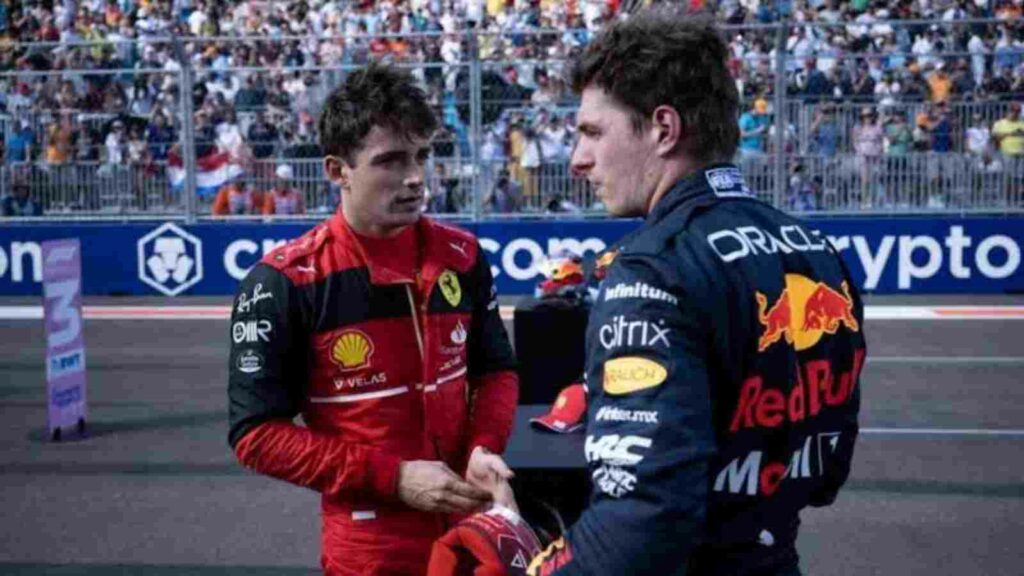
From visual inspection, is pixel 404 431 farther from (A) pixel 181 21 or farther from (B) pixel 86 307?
(A) pixel 181 21

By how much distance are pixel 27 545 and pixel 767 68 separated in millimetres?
11065

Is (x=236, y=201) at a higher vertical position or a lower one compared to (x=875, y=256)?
higher

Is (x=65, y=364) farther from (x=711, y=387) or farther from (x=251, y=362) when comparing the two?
(x=711, y=387)

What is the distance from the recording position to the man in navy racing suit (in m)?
2.07

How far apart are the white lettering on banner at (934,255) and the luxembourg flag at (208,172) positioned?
23.7 ft

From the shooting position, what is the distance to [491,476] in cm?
308

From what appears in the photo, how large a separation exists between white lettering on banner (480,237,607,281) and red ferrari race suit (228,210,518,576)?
1275 cm

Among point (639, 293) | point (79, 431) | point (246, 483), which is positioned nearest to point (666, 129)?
point (639, 293)

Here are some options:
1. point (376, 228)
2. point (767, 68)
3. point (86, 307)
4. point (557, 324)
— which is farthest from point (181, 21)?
point (376, 228)

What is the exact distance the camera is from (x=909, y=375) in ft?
36.4

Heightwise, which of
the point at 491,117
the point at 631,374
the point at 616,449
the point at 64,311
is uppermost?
the point at 491,117

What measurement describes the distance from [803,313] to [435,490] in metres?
1.18

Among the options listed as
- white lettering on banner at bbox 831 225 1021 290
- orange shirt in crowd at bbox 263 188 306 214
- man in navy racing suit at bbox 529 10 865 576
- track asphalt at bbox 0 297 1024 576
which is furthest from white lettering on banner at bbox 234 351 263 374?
orange shirt in crowd at bbox 263 188 306 214

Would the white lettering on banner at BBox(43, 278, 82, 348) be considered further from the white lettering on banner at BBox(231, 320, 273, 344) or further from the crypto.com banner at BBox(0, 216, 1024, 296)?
the white lettering on banner at BBox(231, 320, 273, 344)
